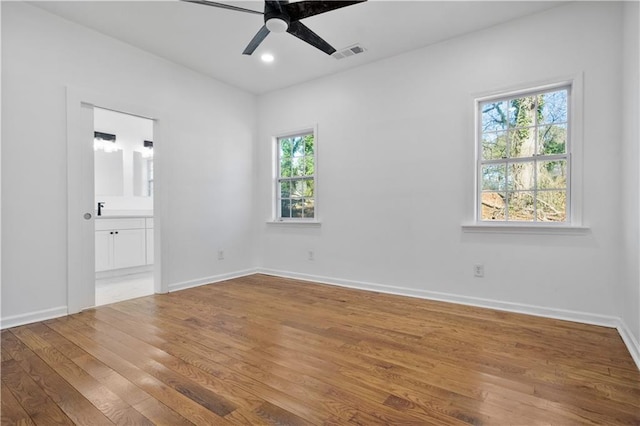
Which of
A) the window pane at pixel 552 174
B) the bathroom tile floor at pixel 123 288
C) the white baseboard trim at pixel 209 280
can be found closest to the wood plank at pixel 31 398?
the bathroom tile floor at pixel 123 288

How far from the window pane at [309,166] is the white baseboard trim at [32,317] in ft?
10.3

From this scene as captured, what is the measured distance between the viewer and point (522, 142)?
3.26 m

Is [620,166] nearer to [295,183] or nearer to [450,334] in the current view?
[450,334]

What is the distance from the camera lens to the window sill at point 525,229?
2916mm

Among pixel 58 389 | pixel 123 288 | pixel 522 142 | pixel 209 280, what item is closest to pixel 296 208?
pixel 209 280

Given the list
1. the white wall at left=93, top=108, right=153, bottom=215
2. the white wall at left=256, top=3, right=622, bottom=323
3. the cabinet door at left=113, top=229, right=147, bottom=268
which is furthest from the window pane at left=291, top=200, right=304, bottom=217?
the white wall at left=93, top=108, right=153, bottom=215

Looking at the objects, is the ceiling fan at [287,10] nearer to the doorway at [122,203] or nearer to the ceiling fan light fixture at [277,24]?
the ceiling fan light fixture at [277,24]

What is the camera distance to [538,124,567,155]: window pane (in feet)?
10.1

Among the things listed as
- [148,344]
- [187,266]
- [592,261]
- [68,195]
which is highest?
[68,195]

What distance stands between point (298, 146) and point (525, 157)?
290 centimetres

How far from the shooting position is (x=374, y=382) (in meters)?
1.88

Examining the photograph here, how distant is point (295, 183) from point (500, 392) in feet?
12.2

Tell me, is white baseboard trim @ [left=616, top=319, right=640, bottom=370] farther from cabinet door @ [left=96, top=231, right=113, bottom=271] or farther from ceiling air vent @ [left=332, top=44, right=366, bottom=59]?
cabinet door @ [left=96, top=231, right=113, bottom=271]

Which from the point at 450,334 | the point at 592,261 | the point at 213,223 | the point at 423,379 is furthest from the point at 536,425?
the point at 213,223
